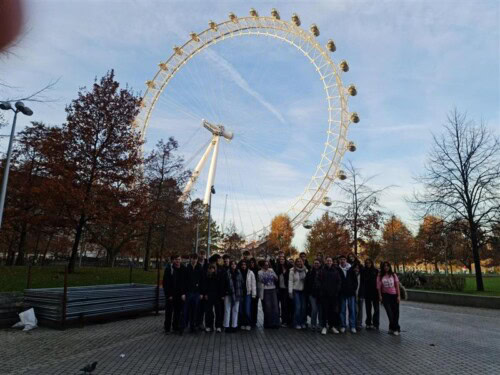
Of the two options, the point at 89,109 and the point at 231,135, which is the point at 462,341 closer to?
the point at 89,109

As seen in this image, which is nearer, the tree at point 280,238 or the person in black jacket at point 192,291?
the person in black jacket at point 192,291

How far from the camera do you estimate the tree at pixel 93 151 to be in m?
18.4

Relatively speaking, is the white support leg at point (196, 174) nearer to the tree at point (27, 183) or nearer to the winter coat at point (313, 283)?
the tree at point (27, 183)

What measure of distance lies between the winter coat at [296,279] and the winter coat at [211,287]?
84.2 inches

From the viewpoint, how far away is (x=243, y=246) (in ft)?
212

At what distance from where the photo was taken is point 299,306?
11055mm

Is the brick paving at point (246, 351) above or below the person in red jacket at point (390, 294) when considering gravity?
below

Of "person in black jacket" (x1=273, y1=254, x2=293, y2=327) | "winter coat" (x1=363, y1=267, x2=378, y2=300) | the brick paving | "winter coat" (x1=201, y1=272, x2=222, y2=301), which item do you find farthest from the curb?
"winter coat" (x1=201, y1=272, x2=222, y2=301)

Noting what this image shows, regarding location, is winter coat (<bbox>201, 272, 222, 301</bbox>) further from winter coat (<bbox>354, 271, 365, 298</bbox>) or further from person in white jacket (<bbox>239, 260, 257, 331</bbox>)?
winter coat (<bbox>354, 271, 365, 298</bbox>)

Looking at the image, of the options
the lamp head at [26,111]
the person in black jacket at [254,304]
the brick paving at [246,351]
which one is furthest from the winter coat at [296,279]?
the lamp head at [26,111]

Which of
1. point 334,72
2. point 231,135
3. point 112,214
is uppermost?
point 334,72

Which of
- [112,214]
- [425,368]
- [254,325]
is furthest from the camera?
[112,214]

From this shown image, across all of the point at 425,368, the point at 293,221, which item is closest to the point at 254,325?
the point at 425,368

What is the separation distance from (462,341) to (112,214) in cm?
1558
